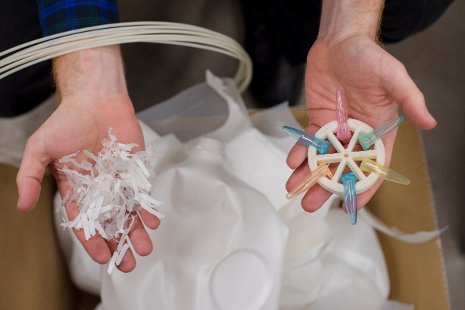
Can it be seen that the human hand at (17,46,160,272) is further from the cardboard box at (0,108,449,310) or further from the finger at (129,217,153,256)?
the cardboard box at (0,108,449,310)

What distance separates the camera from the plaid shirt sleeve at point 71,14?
66cm

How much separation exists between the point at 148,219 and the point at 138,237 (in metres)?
0.02

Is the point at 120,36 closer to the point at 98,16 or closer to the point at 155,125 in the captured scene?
the point at 98,16

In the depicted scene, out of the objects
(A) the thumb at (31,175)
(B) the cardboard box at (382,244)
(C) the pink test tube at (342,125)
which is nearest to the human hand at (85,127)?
(A) the thumb at (31,175)

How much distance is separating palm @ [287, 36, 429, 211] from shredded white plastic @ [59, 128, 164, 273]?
158mm

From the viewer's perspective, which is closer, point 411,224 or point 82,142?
point 82,142

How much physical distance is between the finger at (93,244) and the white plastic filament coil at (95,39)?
0.63 feet

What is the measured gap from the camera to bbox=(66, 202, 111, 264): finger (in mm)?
558

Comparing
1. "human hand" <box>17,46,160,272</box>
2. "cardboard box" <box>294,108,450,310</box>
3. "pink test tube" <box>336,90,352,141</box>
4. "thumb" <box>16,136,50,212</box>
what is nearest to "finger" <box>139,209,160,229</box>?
"human hand" <box>17,46,160,272</box>

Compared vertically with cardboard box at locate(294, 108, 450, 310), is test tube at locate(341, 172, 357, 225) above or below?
above

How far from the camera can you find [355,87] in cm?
56

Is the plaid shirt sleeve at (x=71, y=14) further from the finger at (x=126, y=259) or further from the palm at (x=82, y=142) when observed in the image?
the finger at (x=126, y=259)

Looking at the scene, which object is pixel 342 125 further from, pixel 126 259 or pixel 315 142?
pixel 126 259

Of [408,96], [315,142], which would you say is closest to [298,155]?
[315,142]
